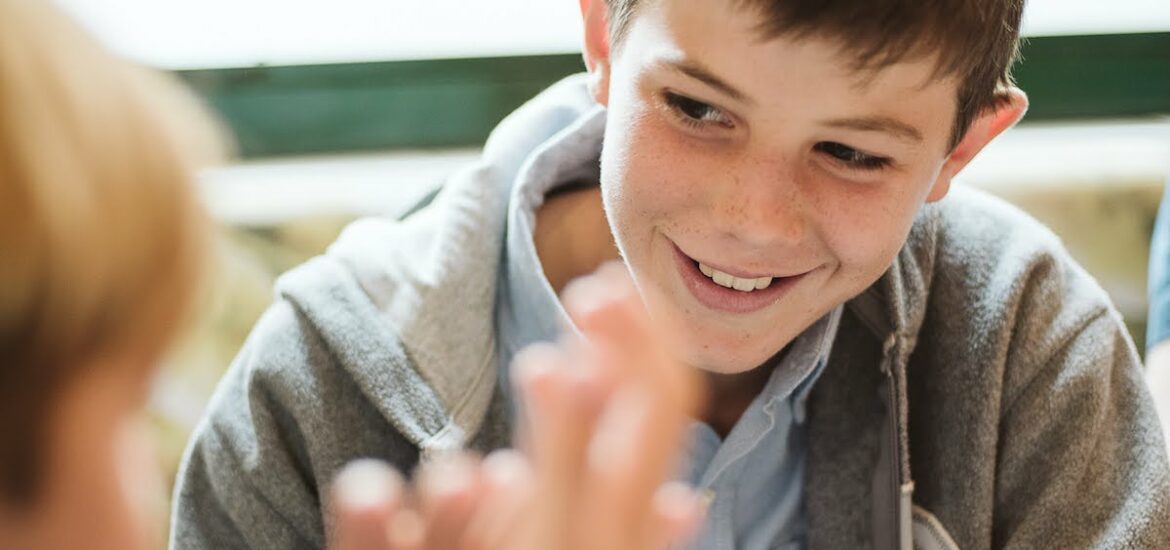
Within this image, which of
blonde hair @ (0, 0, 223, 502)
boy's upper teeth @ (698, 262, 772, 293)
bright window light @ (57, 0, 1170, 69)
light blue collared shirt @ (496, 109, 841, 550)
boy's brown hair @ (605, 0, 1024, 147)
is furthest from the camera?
bright window light @ (57, 0, 1170, 69)

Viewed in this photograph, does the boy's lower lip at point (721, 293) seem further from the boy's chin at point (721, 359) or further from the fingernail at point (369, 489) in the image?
the fingernail at point (369, 489)

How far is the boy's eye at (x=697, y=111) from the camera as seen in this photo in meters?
0.77

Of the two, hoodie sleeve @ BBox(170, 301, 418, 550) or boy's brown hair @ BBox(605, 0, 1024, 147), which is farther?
hoodie sleeve @ BBox(170, 301, 418, 550)

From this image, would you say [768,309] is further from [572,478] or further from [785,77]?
[572,478]

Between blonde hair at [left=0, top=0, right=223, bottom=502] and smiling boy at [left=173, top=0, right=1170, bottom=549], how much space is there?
1.38 ft

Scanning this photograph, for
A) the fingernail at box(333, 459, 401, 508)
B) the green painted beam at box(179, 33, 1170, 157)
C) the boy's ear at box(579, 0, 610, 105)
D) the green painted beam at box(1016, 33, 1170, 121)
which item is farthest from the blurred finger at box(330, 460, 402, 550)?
the green painted beam at box(1016, 33, 1170, 121)

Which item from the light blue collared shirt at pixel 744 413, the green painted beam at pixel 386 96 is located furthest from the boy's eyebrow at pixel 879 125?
the green painted beam at pixel 386 96

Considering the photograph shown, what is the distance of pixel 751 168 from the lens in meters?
0.75

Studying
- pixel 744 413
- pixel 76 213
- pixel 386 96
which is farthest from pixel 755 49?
pixel 386 96

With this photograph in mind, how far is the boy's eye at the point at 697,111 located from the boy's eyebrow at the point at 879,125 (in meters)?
0.08

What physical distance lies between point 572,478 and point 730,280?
440mm

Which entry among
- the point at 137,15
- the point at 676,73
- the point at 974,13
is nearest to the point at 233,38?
the point at 137,15

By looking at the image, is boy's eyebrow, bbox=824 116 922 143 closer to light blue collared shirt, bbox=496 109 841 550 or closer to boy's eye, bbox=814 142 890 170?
boy's eye, bbox=814 142 890 170

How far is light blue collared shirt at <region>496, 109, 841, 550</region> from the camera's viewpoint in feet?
3.04
